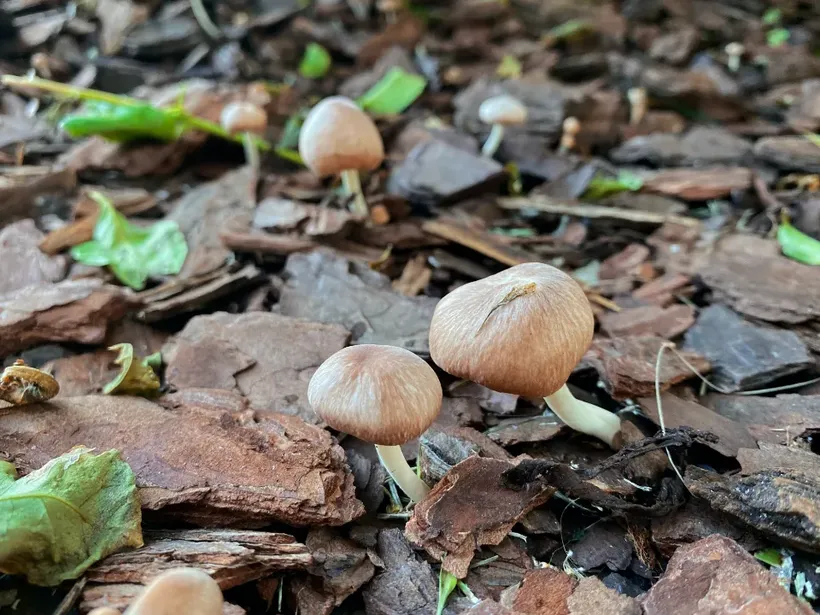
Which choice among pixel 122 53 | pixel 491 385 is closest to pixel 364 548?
pixel 491 385

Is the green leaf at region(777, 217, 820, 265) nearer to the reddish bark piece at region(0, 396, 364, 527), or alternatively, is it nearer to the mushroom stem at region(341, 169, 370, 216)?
the mushroom stem at region(341, 169, 370, 216)

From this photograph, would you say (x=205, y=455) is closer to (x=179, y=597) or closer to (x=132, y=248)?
(x=179, y=597)

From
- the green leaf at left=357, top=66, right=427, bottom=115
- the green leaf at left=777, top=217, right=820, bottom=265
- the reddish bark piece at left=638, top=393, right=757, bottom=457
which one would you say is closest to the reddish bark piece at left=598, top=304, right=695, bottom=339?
the reddish bark piece at left=638, top=393, right=757, bottom=457

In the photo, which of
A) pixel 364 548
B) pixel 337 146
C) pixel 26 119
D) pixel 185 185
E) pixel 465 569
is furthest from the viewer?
pixel 26 119

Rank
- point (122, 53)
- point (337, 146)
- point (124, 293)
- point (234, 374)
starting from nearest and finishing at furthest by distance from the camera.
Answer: point (234, 374) → point (124, 293) → point (337, 146) → point (122, 53)

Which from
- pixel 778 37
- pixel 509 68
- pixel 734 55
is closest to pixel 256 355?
pixel 509 68

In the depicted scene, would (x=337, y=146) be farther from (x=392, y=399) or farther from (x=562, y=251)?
(x=392, y=399)
